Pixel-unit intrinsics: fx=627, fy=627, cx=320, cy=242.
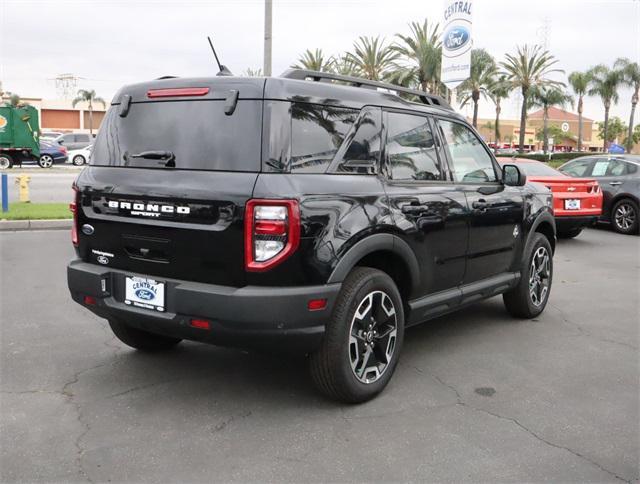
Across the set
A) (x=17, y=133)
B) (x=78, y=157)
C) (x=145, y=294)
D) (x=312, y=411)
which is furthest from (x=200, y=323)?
(x=78, y=157)

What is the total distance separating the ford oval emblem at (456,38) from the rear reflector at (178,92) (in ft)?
44.0

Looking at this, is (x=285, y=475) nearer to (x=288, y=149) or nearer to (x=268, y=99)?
(x=288, y=149)

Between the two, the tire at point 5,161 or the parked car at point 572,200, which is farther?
the tire at point 5,161

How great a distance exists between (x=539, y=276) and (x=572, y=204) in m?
5.24

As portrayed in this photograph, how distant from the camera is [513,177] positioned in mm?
5418

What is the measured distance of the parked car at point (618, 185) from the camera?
40.7 feet

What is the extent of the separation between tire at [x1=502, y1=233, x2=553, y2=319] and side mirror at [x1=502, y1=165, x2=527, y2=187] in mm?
618

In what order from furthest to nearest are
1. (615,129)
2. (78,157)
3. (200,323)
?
1. (615,129)
2. (78,157)
3. (200,323)

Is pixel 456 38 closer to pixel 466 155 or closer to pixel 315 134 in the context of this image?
pixel 466 155

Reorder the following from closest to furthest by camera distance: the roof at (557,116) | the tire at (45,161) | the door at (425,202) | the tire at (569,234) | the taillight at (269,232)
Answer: the taillight at (269,232)
the door at (425,202)
the tire at (569,234)
the tire at (45,161)
the roof at (557,116)

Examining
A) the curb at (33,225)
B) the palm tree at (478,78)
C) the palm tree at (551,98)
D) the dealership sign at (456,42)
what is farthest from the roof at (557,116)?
the curb at (33,225)

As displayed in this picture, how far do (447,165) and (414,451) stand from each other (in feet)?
7.36

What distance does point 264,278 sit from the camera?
3.26m

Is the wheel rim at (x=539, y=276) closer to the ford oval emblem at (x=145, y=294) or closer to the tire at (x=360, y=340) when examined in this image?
the tire at (x=360, y=340)
